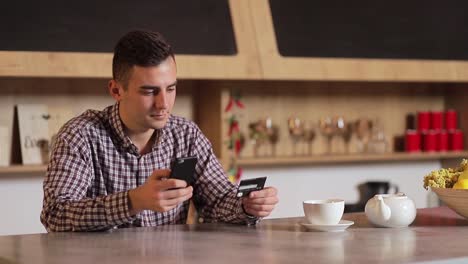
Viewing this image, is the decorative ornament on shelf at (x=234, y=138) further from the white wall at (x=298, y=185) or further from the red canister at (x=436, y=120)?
the red canister at (x=436, y=120)

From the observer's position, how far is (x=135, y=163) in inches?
107

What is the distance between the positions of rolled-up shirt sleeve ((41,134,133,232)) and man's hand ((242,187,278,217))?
13.9 inches

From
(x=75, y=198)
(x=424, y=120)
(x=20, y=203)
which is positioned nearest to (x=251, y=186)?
(x=75, y=198)

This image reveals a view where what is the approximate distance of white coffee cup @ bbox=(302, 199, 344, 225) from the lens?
7.61 feet

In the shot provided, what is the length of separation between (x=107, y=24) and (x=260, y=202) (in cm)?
150

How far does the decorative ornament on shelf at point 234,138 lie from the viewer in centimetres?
420

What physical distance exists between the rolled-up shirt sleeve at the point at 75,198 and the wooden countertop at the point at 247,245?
0.05 metres

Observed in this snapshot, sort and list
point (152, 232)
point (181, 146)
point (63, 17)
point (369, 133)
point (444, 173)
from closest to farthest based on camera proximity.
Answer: point (152, 232) < point (444, 173) < point (181, 146) < point (63, 17) < point (369, 133)

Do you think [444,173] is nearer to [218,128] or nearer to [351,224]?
[351,224]

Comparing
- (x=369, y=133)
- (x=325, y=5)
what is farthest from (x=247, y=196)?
(x=369, y=133)

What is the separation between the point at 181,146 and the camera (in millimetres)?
2854

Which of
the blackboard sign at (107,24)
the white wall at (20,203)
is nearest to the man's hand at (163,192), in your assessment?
the blackboard sign at (107,24)

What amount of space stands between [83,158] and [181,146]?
383mm

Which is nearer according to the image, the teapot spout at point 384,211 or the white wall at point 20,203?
the teapot spout at point 384,211
